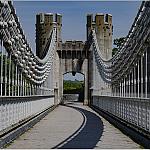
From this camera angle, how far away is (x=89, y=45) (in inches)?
1857

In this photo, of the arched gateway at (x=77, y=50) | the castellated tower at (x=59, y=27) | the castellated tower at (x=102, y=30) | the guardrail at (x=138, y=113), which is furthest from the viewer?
the castellated tower at (x=102, y=30)

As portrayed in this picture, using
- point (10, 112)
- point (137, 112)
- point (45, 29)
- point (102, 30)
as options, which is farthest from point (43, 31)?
point (137, 112)

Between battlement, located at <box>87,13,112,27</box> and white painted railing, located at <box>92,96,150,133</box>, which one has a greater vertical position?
battlement, located at <box>87,13,112,27</box>

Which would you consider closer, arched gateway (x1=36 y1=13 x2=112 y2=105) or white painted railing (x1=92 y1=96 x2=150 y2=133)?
white painted railing (x1=92 y1=96 x2=150 y2=133)

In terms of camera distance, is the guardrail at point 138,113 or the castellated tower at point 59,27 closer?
the guardrail at point 138,113

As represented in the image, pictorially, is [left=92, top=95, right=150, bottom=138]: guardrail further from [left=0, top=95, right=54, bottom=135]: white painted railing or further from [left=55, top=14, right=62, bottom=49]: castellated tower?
[left=55, top=14, right=62, bottom=49]: castellated tower

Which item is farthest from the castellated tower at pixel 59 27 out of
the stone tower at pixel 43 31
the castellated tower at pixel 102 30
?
the castellated tower at pixel 102 30

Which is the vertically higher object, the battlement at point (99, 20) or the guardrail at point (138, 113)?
the battlement at point (99, 20)

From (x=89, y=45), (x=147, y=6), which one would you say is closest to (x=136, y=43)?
(x=147, y=6)

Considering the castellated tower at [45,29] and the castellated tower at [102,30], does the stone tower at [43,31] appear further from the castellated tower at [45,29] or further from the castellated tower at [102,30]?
the castellated tower at [102,30]

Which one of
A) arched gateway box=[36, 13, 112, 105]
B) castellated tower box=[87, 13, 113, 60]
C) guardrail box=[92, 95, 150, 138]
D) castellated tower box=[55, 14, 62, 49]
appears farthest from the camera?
castellated tower box=[87, 13, 113, 60]

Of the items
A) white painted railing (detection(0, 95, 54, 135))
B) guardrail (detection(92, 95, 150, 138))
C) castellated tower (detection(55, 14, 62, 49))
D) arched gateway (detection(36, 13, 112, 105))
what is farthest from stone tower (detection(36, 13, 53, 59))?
guardrail (detection(92, 95, 150, 138))

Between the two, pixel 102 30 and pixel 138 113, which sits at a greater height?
pixel 102 30

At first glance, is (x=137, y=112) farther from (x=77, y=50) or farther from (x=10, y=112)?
(x=77, y=50)
